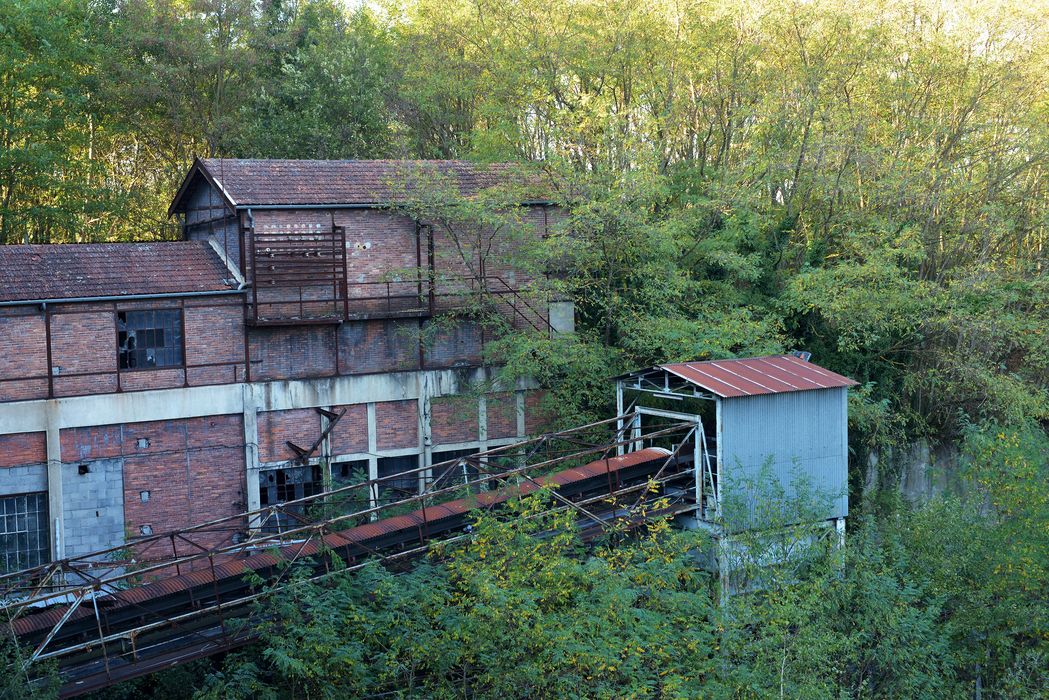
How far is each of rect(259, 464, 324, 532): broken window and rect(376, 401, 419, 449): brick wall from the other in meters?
1.54

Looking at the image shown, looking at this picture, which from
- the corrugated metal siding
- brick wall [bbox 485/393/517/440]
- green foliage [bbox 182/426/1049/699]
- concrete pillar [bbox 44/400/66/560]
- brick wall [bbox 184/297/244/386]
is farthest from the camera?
brick wall [bbox 485/393/517/440]

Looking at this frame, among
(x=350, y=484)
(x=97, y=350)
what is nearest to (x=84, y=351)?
(x=97, y=350)

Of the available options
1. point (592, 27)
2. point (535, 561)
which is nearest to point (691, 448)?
point (535, 561)

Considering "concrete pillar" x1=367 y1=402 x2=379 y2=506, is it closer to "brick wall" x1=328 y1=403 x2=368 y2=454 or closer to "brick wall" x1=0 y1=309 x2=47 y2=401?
"brick wall" x1=328 y1=403 x2=368 y2=454

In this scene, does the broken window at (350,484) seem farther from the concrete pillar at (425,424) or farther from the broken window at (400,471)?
the concrete pillar at (425,424)

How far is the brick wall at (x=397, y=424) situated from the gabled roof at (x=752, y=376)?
19.4ft

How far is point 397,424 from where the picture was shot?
21734 millimetres

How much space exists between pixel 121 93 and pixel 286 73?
4.89 meters

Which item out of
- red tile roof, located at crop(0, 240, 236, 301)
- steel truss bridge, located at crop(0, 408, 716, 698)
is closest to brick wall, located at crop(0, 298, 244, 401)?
red tile roof, located at crop(0, 240, 236, 301)

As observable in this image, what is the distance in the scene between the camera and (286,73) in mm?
30984

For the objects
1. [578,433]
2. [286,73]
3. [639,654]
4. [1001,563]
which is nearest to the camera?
[639,654]

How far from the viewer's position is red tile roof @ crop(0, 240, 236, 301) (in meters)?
18.8

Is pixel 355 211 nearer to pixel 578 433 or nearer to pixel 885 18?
pixel 578 433

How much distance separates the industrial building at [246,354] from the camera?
18.7 meters
